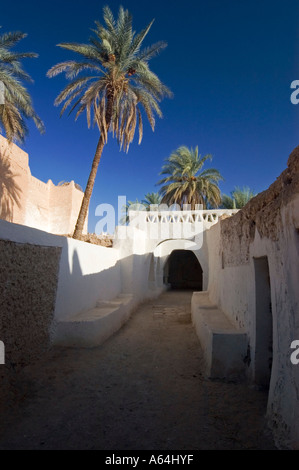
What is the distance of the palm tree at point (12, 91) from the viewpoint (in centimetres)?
942

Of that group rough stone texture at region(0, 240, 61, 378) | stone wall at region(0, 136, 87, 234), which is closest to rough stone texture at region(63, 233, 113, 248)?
stone wall at region(0, 136, 87, 234)

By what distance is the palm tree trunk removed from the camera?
10.3 metres

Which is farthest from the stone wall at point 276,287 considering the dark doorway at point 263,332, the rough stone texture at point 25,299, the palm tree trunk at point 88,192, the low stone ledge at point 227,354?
the palm tree trunk at point 88,192

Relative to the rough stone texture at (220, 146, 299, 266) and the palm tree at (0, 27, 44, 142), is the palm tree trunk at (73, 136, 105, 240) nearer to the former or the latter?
the palm tree at (0, 27, 44, 142)

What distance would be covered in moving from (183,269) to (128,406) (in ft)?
58.3

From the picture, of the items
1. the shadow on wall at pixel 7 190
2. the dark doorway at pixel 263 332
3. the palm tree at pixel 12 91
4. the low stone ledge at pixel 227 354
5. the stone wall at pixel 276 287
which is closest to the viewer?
the stone wall at pixel 276 287

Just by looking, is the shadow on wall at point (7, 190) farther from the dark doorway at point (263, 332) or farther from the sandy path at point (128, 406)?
the dark doorway at point (263, 332)

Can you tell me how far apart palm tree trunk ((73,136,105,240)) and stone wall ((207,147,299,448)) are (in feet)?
21.9

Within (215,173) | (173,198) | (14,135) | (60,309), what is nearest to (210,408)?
(60,309)

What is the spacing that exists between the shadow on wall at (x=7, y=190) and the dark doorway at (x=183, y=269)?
480 inches

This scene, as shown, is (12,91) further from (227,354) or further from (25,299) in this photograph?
(227,354)

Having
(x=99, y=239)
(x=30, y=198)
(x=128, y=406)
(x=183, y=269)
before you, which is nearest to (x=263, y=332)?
(x=128, y=406)

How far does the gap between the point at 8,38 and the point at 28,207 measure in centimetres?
947

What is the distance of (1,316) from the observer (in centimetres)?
397
